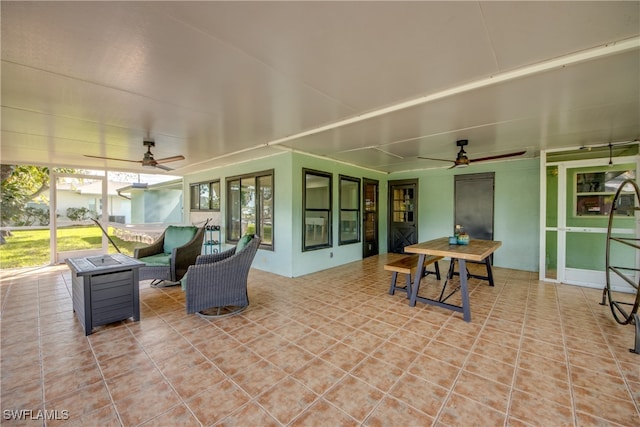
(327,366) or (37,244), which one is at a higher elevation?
Answer: (37,244)

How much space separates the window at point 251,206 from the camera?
5457mm

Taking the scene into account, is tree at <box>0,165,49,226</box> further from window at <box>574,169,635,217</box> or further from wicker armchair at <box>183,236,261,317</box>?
window at <box>574,169,635,217</box>

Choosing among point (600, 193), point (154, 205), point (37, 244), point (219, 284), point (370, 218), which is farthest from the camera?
point (154, 205)

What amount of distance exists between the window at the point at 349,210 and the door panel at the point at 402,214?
162 centimetres

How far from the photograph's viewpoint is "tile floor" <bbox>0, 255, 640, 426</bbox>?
5.39ft

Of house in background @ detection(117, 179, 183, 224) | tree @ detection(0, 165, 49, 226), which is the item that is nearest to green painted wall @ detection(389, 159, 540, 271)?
house in background @ detection(117, 179, 183, 224)

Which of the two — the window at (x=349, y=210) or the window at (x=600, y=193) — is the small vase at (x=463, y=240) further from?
the window at (x=349, y=210)

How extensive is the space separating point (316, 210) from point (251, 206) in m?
1.58

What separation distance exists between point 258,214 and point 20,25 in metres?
4.30

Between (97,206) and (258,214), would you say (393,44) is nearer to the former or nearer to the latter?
(258,214)

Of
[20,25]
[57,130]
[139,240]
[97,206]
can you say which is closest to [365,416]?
[20,25]

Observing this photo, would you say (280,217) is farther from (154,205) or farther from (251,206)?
(154,205)

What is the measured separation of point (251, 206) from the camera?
5879 millimetres

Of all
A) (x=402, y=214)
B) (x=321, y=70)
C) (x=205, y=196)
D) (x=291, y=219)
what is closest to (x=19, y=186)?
(x=205, y=196)
